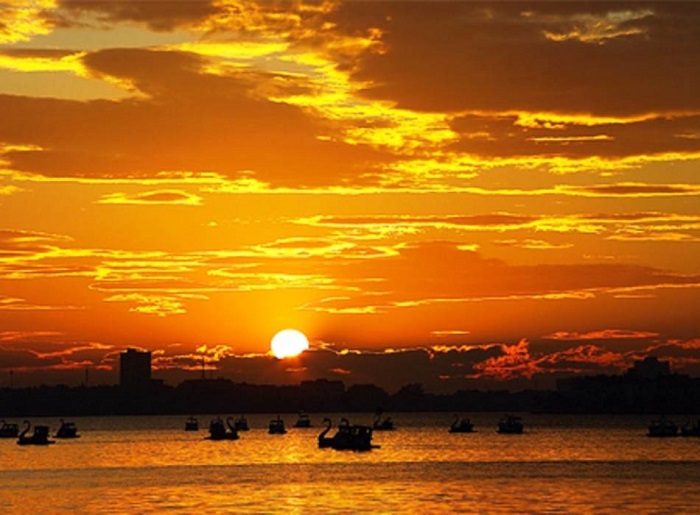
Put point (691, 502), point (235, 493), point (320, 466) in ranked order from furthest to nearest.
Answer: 1. point (320, 466)
2. point (235, 493)
3. point (691, 502)

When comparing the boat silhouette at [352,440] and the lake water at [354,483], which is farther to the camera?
the boat silhouette at [352,440]

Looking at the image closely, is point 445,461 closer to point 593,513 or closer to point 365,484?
point 365,484

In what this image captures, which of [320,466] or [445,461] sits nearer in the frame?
[320,466]

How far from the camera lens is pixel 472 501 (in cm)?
10419

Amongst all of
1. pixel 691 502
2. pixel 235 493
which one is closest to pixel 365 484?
pixel 235 493

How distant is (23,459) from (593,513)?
344ft

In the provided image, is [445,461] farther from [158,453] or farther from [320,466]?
[158,453]

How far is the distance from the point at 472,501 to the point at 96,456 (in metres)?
97.6

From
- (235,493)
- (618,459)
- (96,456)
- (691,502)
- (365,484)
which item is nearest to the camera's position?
(691,502)

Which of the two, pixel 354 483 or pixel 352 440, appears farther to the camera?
pixel 352 440

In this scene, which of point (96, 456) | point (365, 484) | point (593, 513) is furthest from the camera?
point (96, 456)

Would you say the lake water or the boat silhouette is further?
the boat silhouette

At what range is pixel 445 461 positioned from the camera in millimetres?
172750

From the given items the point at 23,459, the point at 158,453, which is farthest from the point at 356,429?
the point at 23,459
